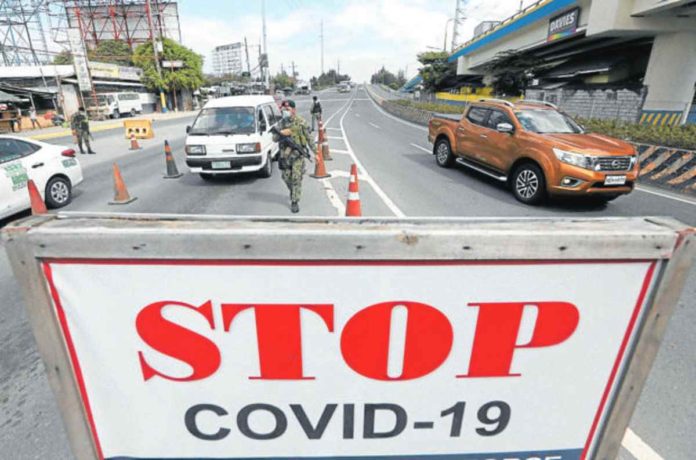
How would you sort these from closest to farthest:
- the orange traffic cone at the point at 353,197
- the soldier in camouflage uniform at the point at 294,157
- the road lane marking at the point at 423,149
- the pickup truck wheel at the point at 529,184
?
1. the orange traffic cone at the point at 353,197
2. the soldier in camouflage uniform at the point at 294,157
3. the pickup truck wheel at the point at 529,184
4. the road lane marking at the point at 423,149

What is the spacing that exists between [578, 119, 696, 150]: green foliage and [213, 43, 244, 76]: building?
123568 mm

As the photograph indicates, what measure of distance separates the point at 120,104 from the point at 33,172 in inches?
1408

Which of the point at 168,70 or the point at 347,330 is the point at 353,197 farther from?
the point at 168,70

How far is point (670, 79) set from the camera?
667 inches

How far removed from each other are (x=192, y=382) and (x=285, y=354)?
1.19 ft

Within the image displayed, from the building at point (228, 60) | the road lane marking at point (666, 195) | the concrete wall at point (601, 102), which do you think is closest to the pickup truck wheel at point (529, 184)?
the road lane marking at point (666, 195)

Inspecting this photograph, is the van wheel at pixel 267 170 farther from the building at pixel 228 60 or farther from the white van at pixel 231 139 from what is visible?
the building at pixel 228 60

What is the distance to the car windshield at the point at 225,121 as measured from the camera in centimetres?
888

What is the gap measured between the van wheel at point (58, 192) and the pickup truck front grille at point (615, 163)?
10361 mm

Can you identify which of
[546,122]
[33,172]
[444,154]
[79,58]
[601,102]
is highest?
[79,58]

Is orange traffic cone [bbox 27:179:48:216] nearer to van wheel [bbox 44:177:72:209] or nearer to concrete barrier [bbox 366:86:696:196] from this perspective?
van wheel [bbox 44:177:72:209]

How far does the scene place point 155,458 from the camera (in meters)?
1.41

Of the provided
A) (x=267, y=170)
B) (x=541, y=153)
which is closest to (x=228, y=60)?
(x=267, y=170)

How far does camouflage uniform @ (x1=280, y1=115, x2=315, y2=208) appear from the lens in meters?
6.61
